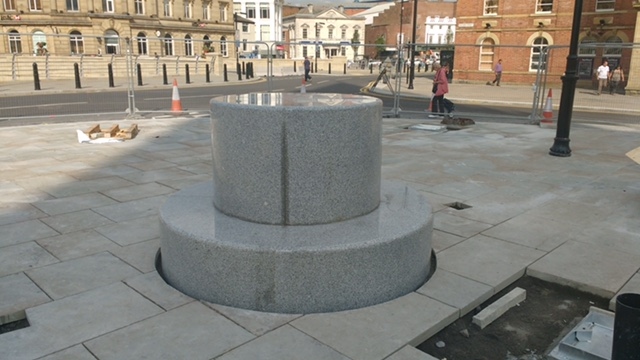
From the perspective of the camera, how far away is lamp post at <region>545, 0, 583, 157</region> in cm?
926

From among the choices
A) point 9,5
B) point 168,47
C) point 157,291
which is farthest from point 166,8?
point 157,291

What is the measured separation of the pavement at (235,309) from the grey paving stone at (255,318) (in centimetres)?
1

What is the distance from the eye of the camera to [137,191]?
22.6 ft

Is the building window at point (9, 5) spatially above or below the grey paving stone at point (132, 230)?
above

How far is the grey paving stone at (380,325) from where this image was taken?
3.25 metres

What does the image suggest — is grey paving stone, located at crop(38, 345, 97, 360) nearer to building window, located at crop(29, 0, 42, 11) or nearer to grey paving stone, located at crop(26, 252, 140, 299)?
grey paving stone, located at crop(26, 252, 140, 299)

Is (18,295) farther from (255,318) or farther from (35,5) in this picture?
(35,5)

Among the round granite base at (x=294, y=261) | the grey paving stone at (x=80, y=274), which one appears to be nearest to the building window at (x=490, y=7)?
the round granite base at (x=294, y=261)

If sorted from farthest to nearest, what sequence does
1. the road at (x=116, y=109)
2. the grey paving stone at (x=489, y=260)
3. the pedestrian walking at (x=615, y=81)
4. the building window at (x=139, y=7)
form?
1. the building window at (x=139, y=7)
2. the pedestrian walking at (x=615, y=81)
3. the road at (x=116, y=109)
4. the grey paving stone at (x=489, y=260)

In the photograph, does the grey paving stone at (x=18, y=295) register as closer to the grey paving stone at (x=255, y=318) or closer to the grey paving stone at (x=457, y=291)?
the grey paving stone at (x=255, y=318)

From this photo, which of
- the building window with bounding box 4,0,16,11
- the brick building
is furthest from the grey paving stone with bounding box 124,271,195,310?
the building window with bounding box 4,0,16,11

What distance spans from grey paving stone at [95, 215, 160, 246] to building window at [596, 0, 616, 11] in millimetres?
34230

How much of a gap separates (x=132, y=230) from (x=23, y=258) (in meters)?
1.04

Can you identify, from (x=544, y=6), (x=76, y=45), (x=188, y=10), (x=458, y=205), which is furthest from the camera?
(x=188, y=10)
